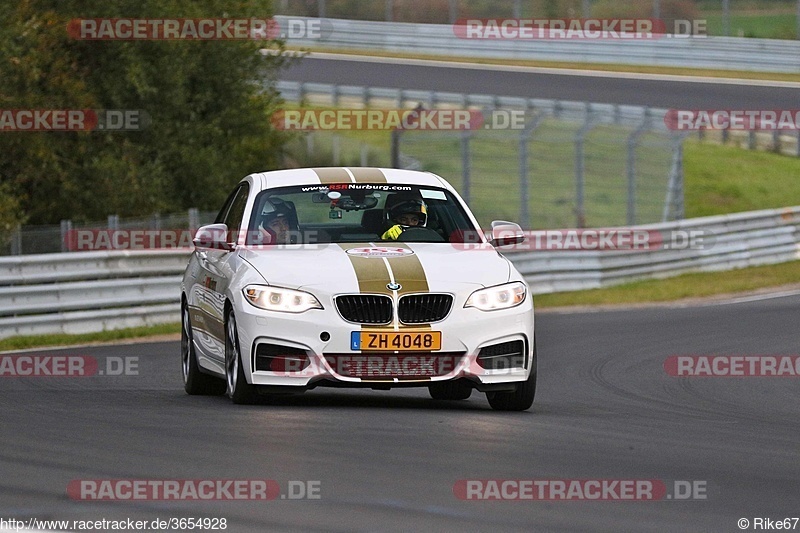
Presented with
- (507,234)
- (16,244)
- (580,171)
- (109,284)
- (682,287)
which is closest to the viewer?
(507,234)

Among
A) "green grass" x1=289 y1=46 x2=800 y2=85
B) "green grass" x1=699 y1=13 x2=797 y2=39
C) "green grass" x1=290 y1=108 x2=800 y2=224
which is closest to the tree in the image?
"green grass" x1=290 y1=108 x2=800 y2=224

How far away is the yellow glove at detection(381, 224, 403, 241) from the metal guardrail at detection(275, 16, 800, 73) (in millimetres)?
31188

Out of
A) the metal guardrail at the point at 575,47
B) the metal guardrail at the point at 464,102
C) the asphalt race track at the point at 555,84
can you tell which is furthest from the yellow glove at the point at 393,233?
the metal guardrail at the point at 575,47

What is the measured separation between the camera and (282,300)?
9.52m

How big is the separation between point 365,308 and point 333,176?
166 cm

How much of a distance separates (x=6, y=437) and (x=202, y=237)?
2.62 meters

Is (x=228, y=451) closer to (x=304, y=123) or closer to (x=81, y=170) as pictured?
(x=81, y=170)

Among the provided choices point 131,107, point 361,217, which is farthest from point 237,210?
point 131,107

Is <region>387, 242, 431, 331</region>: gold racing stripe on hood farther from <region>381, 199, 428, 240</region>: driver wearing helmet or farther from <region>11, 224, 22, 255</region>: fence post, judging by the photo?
<region>11, 224, 22, 255</region>: fence post

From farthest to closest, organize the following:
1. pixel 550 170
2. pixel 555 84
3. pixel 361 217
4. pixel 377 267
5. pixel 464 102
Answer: pixel 555 84 < pixel 464 102 < pixel 550 170 < pixel 361 217 < pixel 377 267

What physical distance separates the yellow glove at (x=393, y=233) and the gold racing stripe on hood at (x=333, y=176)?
50 cm

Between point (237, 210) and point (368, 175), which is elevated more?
point (368, 175)

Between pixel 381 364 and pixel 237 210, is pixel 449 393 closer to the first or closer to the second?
pixel 381 364

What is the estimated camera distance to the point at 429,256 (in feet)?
32.8
